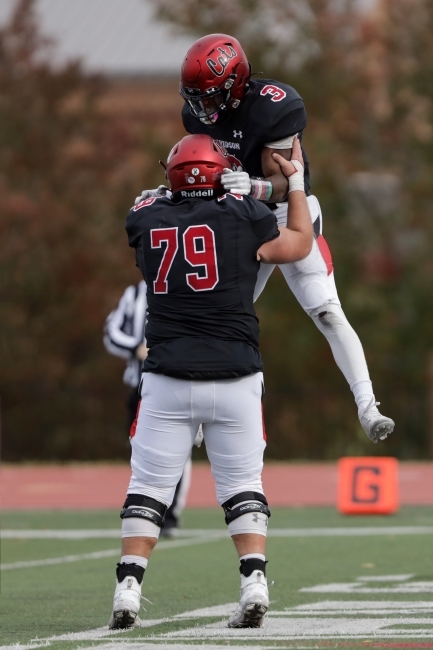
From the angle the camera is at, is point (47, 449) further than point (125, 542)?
Yes

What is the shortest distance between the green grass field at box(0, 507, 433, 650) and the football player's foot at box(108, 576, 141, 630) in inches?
2.5

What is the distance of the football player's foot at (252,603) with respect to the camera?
5.44 meters

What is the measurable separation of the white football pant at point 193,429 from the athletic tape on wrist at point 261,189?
80cm

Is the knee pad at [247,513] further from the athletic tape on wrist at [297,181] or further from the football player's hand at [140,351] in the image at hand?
the football player's hand at [140,351]

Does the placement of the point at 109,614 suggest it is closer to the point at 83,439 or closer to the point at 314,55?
the point at 83,439

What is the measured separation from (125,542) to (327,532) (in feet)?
19.2

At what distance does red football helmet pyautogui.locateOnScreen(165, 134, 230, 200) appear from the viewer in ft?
18.6

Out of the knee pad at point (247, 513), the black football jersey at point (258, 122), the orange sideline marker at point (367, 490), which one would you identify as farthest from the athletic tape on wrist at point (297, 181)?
the orange sideline marker at point (367, 490)

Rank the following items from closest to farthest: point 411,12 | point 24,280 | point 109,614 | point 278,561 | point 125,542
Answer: point 125,542 → point 109,614 → point 278,561 → point 24,280 → point 411,12

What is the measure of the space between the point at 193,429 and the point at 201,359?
329 mm

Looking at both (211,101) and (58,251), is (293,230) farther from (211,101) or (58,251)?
(58,251)

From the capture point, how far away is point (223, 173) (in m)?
5.69

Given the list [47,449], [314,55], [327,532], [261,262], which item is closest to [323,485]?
[327,532]

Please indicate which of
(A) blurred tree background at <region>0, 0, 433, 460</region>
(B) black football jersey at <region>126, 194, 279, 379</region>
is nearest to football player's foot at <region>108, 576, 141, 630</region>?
(B) black football jersey at <region>126, 194, 279, 379</region>
